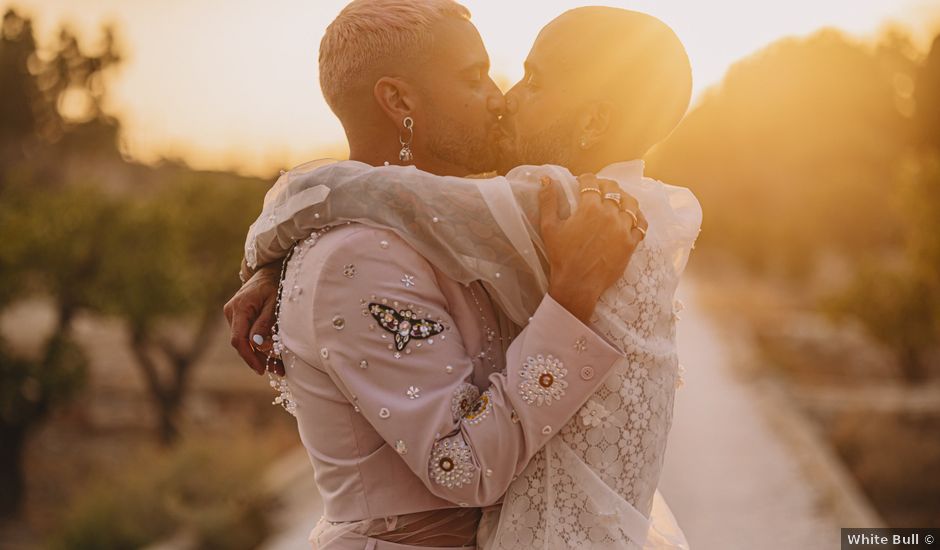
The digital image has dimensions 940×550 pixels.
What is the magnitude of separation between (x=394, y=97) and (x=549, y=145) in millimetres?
391

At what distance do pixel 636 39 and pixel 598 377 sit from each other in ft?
2.71

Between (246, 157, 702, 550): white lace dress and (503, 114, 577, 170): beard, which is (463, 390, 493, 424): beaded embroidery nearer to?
(246, 157, 702, 550): white lace dress

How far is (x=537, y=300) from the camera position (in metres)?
2.10

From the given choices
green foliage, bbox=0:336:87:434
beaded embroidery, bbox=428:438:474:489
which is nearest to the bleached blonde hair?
beaded embroidery, bbox=428:438:474:489

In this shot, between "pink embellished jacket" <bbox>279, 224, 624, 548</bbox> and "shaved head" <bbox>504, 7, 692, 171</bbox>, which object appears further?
"shaved head" <bbox>504, 7, 692, 171</bbox>

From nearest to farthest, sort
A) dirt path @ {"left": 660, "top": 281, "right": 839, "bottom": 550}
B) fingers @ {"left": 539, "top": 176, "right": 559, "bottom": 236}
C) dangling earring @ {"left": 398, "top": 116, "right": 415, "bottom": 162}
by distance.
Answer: fingers @ {"left": 539, "top": 176, "right": 559, "bottom": 236} < dangling earring @ {"left": 398, "top": 116, "right": 415, "bottom": 162} < dirt path @ {"left": 660, "top": 281, "right": 839, "bottom": 550}

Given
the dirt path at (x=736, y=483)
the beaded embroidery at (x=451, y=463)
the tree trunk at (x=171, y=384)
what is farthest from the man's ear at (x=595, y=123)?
the tree trunk at (x=171, y=384)

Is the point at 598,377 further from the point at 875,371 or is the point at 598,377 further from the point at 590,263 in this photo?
the point at 875,371

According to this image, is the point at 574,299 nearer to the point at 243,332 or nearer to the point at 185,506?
the point at 243,332

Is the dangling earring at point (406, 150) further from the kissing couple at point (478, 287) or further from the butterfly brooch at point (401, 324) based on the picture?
the butterfly brooch at point (401, 324)

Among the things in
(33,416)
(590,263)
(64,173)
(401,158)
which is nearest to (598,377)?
(590,263)

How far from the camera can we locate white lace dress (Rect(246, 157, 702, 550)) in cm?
203

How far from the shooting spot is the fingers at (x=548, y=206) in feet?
6.61

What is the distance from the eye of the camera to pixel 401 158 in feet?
7.79
